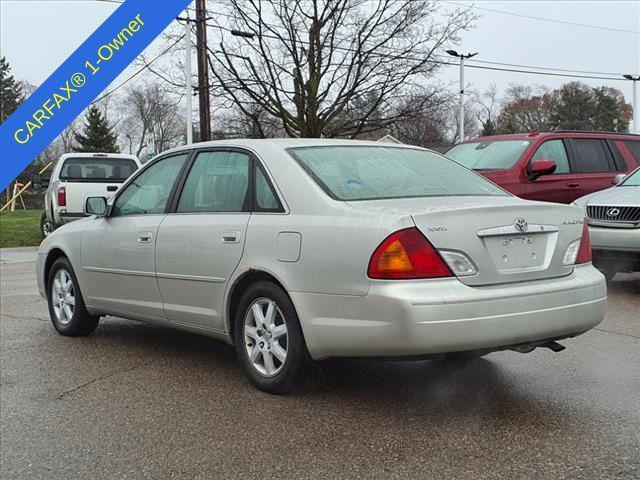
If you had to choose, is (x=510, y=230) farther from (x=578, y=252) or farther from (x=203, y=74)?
(x=203, y=74)

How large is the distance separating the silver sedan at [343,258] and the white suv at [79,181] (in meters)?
9.36

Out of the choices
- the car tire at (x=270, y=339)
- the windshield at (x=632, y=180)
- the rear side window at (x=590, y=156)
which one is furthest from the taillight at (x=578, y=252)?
the rear side window at (x=590, y=156)

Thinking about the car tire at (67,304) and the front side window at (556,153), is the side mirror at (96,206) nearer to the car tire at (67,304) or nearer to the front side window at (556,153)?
the car tire at (67,304)

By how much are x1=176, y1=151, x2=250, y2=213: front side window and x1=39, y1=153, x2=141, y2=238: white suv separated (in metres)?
9.39

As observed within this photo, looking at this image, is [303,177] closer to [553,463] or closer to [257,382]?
[257,382]

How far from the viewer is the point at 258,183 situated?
15.2ft

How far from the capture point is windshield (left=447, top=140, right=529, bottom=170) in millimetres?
9797

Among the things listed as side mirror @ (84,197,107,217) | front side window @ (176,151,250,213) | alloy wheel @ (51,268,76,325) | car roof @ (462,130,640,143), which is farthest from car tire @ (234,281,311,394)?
Answer: car roof @ (462,130,640,143)

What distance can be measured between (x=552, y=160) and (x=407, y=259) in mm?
6529

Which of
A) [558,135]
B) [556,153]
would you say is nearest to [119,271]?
[556,153]

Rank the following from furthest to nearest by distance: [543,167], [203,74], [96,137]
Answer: [96,137] < [203,74] < [543,167]

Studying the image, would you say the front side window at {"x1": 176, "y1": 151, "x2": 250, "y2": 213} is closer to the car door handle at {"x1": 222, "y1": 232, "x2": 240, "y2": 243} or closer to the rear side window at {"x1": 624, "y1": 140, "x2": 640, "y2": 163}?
the car door handle at {"x1": 222, "y1": 232, "x2": 240, "y2": 243}

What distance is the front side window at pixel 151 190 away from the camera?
5.38 m

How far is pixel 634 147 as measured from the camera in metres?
11.1
